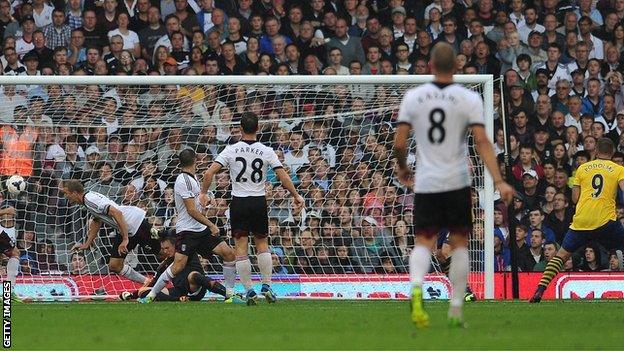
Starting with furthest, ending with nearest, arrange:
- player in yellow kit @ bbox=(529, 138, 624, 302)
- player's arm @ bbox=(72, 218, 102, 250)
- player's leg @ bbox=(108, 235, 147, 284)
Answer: player's leg @ bbox=(108, 235, 147, 284) < player's arm @ bbox=(72, 218, 102, 250) < player in yellow kit @ bbox=(529, 138, 624, 302)

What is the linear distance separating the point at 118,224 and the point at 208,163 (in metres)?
2.32

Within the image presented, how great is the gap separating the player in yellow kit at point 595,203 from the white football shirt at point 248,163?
3.57m

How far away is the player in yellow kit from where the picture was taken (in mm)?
16016

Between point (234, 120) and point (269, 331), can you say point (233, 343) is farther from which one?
point (234, 120)

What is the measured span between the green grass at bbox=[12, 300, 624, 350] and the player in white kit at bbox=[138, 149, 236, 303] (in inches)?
54.3

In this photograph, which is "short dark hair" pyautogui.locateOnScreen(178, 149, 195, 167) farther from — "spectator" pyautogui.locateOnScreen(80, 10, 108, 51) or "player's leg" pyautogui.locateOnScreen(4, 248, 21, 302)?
"spectator" pyautogui.locateOnScreen(80, 10, 108, 51)

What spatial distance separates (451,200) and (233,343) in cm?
209

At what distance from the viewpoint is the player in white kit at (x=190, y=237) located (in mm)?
16516

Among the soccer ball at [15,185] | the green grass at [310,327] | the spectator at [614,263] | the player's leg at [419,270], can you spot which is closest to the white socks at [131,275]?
the soccer ball at [15,185]

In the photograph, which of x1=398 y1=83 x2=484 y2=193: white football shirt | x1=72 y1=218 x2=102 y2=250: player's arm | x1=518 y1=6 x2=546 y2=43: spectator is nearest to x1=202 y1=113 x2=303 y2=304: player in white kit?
x1=72 y1=218 x2=102 y2=250: player's arm

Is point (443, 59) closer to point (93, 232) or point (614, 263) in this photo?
point (93, 232)

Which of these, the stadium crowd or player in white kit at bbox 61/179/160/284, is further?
the stadium crowd

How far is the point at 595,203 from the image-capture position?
52.6 feet

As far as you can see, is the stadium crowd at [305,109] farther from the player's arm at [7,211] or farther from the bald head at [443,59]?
the bald head at [443,59]
